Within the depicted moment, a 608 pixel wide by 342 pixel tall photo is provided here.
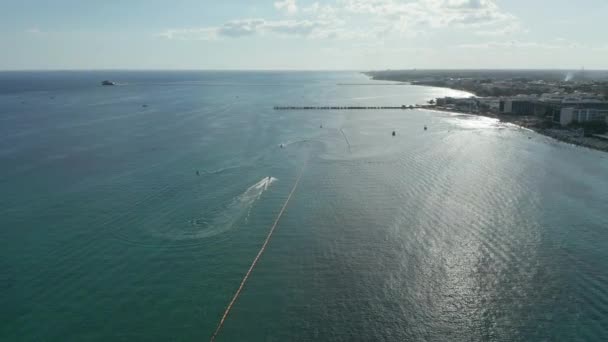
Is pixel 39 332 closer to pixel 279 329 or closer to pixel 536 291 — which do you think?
pixel 279 329

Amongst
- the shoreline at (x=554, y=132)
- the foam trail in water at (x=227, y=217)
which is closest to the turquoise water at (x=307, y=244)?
the foam trail in water at (x=227, y=217)

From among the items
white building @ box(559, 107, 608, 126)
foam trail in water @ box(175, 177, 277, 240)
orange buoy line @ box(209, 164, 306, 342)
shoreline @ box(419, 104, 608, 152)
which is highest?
white building @ box(559, 107, 608, 126)

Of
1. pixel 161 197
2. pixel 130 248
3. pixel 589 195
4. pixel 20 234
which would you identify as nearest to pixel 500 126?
pixel 589 195

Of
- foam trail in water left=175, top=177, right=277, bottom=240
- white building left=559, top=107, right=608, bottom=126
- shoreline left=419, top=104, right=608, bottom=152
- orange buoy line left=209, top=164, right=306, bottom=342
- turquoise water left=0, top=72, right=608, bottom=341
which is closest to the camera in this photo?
orange buoy line left=209, top=164, right=306, bottom=342

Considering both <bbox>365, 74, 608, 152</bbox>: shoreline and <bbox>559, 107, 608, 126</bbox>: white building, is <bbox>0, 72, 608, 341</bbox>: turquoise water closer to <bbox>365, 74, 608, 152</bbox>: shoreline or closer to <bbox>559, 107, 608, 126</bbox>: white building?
<bbox>365, 74, 608, 152</bbox>: shoreline

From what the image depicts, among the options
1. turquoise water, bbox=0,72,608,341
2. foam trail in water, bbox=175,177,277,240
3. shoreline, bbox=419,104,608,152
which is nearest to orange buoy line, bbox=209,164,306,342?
turquoise water, bbox=0,72,608,341

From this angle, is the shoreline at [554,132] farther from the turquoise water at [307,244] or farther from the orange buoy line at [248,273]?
the orange buoy line at [248,273]
